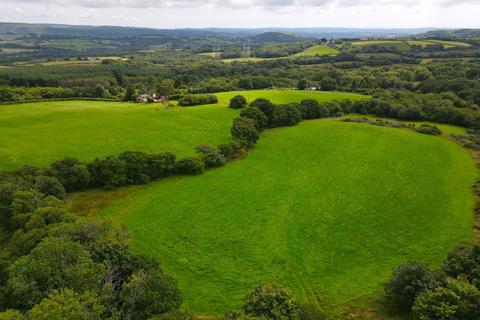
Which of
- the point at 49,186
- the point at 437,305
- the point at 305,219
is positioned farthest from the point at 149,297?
the point at 49,186

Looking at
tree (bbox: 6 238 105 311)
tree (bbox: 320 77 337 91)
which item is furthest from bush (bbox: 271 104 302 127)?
tree (bbox: 6 238 105 311)

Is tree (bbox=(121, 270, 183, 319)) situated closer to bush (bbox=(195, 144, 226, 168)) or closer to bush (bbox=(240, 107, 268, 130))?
bush (bbox=(195, 144, 226, 168))

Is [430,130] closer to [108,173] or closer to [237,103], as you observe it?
[237,103]

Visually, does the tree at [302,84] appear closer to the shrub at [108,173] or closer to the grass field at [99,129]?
the grass field at [99,129]

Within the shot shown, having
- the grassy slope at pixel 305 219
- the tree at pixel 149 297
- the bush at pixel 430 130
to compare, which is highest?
the tree at pixel 149 297

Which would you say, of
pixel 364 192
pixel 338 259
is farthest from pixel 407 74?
pixel 338 259

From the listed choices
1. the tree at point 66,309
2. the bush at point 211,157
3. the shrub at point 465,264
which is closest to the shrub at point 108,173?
the bush at point 211,157

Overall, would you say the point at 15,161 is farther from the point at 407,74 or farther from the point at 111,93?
the point at 407,74
